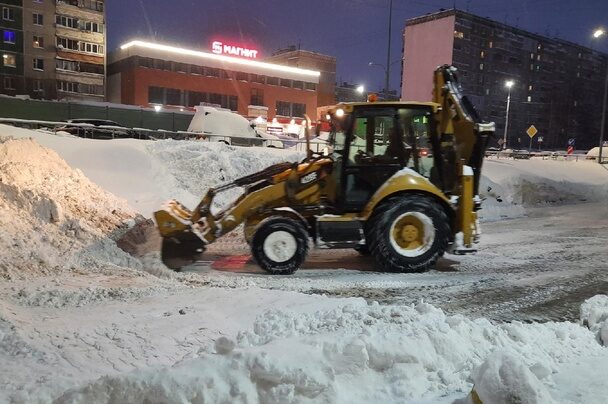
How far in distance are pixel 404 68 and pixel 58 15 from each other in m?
51.9

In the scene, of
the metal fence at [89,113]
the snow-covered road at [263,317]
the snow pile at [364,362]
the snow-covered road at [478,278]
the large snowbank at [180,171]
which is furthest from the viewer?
the metal fence at [89,113]

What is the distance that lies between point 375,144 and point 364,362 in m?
4.82

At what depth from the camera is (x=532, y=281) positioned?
7.68m

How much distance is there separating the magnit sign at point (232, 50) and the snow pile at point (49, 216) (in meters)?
55.6

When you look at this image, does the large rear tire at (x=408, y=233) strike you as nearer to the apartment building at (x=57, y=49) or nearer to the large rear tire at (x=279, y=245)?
the large rear tire at (x=279, y=245)

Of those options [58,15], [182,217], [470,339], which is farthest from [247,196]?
[58,15]

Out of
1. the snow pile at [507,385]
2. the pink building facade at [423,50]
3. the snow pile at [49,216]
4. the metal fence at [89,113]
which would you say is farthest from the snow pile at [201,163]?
the pink building facade at [423,50]

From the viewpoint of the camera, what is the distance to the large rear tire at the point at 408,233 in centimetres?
785

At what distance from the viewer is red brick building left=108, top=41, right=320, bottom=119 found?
5738 centimetres

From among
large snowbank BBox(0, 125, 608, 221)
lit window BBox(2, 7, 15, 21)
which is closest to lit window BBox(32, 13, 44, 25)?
lit window BBox(2, 7, 15, 21)

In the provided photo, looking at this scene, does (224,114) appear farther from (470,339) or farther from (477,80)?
(477,80)

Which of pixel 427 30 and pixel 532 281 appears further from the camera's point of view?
pixel 427 30

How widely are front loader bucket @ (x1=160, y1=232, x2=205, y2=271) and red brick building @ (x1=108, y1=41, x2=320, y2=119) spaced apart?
5212 centimetres

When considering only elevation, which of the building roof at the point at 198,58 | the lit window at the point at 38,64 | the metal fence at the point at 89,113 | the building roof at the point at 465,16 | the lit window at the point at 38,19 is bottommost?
the metal fence at the point at 89,113
